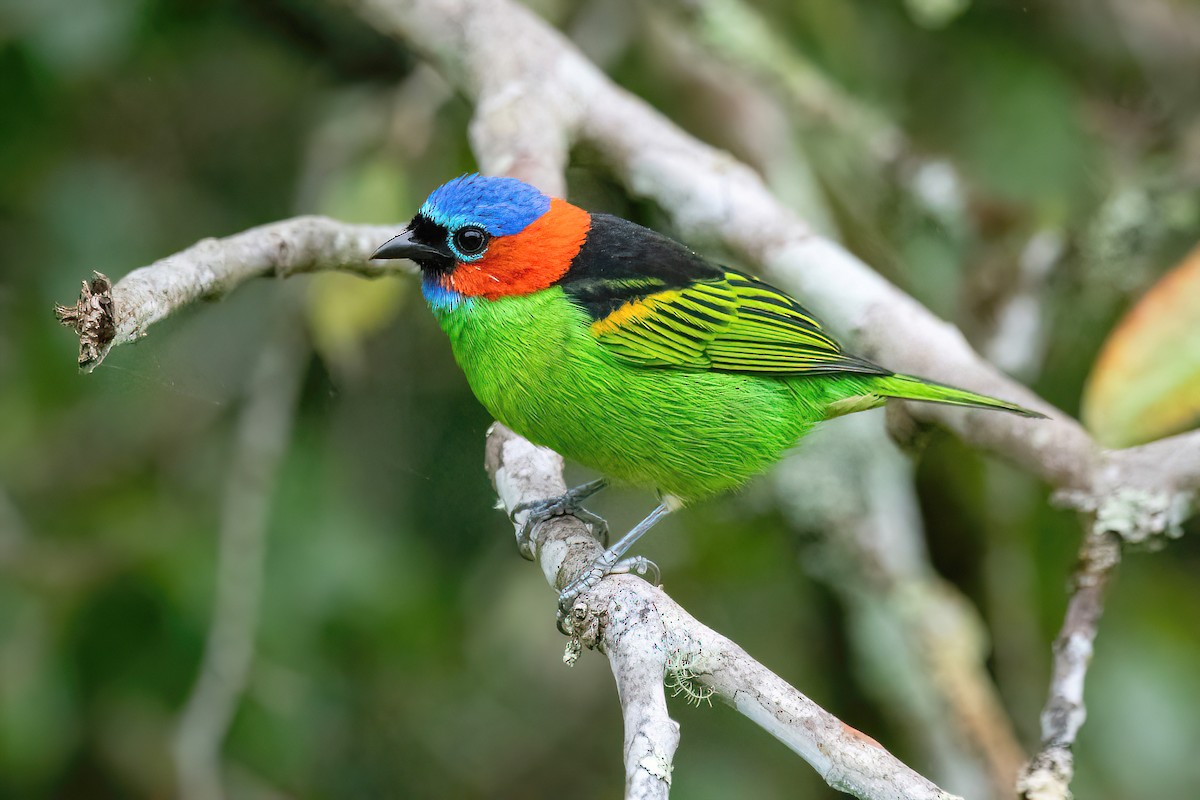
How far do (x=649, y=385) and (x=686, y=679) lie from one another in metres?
0.90

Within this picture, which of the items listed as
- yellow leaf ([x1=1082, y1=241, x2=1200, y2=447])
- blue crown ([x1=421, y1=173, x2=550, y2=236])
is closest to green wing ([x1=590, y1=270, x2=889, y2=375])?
blue crown ([x1=421, y1=173, x2=550, y2=236])

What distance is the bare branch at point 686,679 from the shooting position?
5.86ft

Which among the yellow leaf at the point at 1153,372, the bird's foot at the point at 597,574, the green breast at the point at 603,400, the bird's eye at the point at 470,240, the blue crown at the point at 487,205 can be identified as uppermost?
the yellow leaf at the point at 1153,372

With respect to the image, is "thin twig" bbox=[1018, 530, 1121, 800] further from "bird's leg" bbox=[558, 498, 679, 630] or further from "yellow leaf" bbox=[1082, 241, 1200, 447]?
"bird's leg" bbox=[558, 498, 679, 630]

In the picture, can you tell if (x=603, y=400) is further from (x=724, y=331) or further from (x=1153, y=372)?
(x=1153, y=372)

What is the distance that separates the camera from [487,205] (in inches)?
108

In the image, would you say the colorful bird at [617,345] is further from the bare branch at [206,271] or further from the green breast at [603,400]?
the bare branch at [206,271]

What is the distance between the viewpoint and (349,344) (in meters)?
3.58

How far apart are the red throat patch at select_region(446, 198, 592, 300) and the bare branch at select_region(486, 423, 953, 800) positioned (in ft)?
2.66

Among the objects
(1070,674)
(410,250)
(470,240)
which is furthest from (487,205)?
(1070,674)

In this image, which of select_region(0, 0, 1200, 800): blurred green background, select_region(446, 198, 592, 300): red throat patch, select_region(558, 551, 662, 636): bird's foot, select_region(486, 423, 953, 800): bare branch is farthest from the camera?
select_region(0, 0, 1200, 800): blurred green background

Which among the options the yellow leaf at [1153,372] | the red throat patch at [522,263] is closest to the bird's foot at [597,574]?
the red throat patch at [522,263]

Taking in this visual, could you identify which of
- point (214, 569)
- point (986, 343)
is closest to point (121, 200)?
point (214, 569)

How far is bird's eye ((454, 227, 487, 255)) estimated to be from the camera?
277 centimetres
